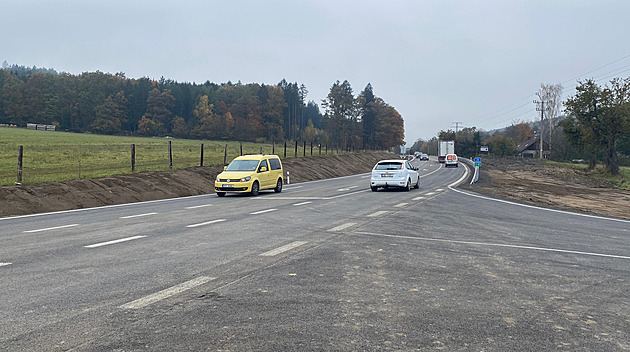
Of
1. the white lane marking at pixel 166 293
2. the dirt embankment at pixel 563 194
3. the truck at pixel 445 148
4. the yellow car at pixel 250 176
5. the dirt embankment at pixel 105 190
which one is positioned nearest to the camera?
the white lane marking at pixel 166 293

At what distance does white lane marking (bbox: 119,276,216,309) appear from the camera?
5.01 m

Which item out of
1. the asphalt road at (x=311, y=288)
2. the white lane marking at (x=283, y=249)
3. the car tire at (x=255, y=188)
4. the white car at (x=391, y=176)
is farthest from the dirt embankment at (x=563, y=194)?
the white lane marking at (x=283, y=249)

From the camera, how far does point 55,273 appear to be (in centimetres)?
652

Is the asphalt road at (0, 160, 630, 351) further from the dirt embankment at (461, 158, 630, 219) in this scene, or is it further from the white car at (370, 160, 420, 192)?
the white car at (370, 160, 420, 192)

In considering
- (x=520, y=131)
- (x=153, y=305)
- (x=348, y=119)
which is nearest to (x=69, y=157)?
(x=153, y=305)

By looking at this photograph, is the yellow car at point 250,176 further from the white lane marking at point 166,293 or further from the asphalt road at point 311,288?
the white lane marking at point 166,293

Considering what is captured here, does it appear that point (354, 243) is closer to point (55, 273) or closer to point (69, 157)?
point (55, 273)

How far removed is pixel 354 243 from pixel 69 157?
31185mm

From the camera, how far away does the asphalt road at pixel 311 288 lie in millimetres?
4148

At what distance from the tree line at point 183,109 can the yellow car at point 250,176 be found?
80481 mm

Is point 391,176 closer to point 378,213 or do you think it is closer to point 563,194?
point 378,213

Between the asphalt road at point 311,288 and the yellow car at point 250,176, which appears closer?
the asphalt road at point 311,288

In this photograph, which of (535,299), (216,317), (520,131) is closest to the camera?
(216,317)

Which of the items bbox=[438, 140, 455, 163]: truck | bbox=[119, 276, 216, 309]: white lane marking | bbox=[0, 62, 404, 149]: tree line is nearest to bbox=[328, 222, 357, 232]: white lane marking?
bbox=[119, 276, 216, 309]: white lane marking
